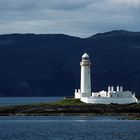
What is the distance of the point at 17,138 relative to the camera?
83.3 meters

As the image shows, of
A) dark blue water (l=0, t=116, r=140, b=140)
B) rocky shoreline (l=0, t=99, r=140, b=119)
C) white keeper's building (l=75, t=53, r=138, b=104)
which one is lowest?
dark blue water (l=0, t=116, r=140, b=140)

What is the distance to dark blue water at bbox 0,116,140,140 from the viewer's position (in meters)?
84.3

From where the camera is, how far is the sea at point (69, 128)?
8462cm

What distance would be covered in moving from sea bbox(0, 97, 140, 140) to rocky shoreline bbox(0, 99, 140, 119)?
2.88ft

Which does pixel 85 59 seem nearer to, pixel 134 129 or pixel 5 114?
pixel 5 114

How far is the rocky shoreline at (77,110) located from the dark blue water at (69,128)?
145 centimetres

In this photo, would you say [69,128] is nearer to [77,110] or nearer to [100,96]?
[77,110]

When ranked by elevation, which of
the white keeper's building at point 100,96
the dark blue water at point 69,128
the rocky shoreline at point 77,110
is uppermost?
the white keeper's building at point 100,96

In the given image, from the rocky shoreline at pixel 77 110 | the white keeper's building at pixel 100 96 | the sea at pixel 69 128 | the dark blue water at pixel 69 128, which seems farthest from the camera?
the white keeper's building at pixel 100 96

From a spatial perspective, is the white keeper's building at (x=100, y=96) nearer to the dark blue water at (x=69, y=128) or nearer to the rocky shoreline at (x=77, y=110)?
the rocky shoreline at (x=77, y=110)

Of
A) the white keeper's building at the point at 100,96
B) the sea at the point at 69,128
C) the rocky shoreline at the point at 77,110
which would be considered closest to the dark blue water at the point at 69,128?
the sea at the point at 69,128

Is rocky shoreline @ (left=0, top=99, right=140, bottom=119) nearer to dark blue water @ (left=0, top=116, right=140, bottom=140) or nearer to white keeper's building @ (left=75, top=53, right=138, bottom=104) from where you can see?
dark blue water @ (left=0, top=116, right=140, bottom=140)

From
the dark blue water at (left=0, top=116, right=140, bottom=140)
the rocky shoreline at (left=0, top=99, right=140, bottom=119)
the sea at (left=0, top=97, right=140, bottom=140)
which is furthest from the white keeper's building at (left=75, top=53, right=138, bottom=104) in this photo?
the dark blue water at (left=0, top=116, right=140, bottom=140)

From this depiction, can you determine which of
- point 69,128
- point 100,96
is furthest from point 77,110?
point 69,128
